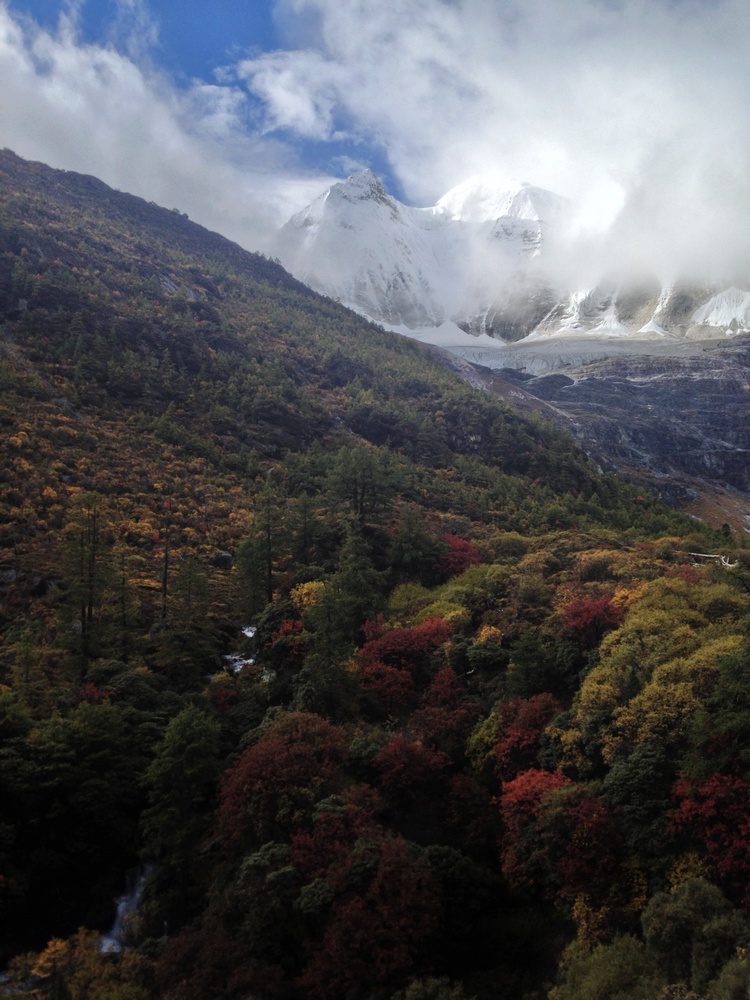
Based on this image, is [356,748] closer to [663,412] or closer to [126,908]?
[126,908]

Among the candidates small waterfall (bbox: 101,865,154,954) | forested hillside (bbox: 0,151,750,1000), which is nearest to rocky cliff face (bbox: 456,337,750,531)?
forested hillside (bbox: 0,151,750,1000)

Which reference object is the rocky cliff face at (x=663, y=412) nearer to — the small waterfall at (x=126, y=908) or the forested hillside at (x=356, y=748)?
the forested hillside at (x=356, y=748)

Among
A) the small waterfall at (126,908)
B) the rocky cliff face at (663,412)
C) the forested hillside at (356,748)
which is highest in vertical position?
the rocky cliff face at (663,412)

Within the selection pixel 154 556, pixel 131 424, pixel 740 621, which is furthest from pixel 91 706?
pixel 131 424

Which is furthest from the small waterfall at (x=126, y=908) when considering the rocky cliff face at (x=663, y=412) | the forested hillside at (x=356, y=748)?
the rocky cliff face at (x=663, y=412)

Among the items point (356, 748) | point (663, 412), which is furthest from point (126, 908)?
point (663, 412)

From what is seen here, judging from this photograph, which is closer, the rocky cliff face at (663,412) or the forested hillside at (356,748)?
the forested hillside at (356,748)

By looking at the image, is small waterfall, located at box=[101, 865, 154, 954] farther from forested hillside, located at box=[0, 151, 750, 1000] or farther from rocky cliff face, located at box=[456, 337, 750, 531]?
rocky cliff face, located at box=[456, 337, 750, 531]
